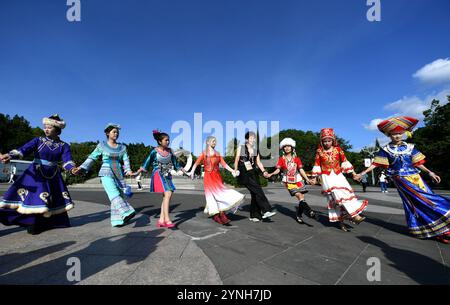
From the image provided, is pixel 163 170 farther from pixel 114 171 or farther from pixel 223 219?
pixel 223 219

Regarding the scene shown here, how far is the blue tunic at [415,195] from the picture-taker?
3.67m

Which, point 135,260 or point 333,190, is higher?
point 333,190

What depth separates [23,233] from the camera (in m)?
4.23

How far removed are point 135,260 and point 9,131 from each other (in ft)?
190

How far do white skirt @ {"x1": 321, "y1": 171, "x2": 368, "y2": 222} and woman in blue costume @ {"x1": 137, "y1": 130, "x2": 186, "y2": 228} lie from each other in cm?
348

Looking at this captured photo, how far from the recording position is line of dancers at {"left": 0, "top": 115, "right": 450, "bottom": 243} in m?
3.95

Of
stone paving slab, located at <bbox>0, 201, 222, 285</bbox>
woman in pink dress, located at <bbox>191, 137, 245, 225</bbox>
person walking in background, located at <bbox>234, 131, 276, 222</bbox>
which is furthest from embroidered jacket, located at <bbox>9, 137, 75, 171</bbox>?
person walking in background, located at <bbox>234, 131, 276, 222</bbox>

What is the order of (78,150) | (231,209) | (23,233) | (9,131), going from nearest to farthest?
(23,233), (231,209), (78,150), (9,131)

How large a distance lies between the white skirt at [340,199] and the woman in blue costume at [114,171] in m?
4.25

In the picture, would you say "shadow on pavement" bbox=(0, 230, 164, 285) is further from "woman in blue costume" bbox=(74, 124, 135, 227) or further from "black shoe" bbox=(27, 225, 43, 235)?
"black shoe" bbox=(27, 225, 43, 235)

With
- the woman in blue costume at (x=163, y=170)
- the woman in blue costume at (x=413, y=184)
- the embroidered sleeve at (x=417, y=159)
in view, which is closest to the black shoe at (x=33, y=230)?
the woman in blue costume at (x=163, y=170)

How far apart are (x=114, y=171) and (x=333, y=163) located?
191 inches
